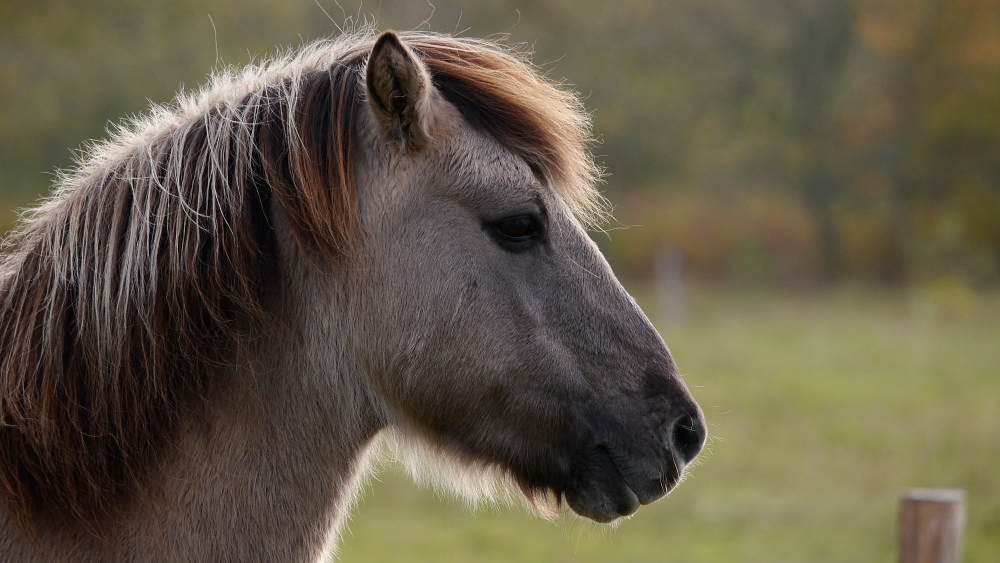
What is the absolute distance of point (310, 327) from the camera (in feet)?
7.75

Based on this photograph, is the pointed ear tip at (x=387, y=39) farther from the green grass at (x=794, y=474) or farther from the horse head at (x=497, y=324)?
the green grass at (x=794, y=474)

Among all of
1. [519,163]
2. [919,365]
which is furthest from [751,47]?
[519,163]

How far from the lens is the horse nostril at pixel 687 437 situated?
248 centimetres

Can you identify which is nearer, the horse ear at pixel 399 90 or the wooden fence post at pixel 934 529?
the horse ear at pixel 399 90

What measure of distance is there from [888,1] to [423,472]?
107 ft

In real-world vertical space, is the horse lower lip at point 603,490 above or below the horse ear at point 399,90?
below

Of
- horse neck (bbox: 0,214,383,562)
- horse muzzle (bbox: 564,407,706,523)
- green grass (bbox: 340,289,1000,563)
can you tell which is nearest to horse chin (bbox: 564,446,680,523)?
horse muzzle (bbox: 564,407,706,523)

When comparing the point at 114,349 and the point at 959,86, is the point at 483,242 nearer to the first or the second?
the point at 114,349

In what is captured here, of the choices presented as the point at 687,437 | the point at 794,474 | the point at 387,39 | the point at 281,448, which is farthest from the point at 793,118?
the point at 281,448

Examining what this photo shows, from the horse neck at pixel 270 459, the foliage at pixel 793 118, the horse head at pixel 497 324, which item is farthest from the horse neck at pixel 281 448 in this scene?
the foliage at pixel 793 118

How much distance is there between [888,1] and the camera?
30.1 meters

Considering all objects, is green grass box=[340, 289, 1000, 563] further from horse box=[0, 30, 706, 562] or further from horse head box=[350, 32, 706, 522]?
horse box=[0, 30, 706, 562]

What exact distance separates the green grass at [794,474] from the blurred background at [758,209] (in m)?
0.05

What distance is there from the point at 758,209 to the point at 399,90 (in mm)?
30222
